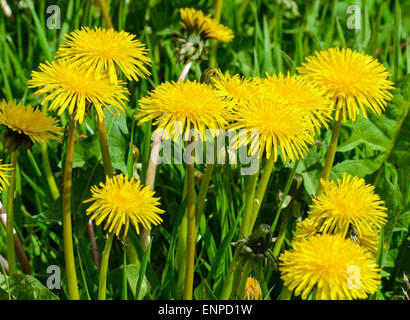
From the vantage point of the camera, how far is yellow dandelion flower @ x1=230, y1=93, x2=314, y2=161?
93 cm

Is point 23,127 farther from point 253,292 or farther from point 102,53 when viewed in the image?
point 253,292

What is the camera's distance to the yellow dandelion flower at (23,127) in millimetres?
1079

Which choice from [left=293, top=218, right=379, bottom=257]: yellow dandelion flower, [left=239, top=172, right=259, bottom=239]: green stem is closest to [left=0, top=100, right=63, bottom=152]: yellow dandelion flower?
[left=239, top=172, right=259, bottom=239]: green stem

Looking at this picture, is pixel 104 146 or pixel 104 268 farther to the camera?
pixel 104 146

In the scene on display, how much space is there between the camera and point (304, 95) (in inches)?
39.5

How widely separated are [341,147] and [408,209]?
21cm

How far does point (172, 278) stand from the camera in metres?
1.21

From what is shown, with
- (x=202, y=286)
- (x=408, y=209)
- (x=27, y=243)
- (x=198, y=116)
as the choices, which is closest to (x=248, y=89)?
(x=198, y=116)

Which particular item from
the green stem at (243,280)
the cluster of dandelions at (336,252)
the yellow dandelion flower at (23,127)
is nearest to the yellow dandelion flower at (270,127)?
the cluster of dandelions at (336,252)

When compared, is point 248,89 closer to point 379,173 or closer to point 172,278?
point 172,278

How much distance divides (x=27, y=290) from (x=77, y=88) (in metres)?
0.39

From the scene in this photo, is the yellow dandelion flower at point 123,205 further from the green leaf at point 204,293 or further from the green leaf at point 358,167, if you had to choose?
the green leaf at point 358,167

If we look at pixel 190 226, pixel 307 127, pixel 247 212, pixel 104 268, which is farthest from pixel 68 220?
pixel 307 127

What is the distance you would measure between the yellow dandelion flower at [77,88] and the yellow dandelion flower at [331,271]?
1.20 ft
